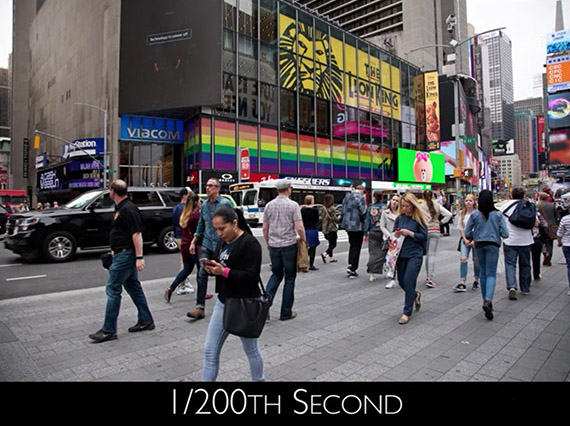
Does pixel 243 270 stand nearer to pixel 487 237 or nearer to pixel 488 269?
pixel 488 269

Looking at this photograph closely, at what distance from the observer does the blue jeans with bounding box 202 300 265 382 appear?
2.96 meters

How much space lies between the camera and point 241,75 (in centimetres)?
3198

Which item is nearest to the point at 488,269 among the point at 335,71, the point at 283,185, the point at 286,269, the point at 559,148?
the point at 286,269

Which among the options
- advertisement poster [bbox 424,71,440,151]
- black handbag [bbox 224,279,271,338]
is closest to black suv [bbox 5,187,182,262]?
black handbag [bbox 224,279,271,338]

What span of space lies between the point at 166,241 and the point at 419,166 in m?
45.0

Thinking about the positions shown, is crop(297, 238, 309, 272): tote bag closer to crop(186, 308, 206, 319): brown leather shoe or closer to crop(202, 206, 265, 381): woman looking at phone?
crop(186, 308, 206, 319): brown leather shoe

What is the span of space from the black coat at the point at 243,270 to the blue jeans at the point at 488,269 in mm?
4061

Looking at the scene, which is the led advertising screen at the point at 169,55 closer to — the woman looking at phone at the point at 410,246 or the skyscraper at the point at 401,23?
the woman looking at phone at the point at 410,246

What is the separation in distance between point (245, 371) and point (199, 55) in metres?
30.5

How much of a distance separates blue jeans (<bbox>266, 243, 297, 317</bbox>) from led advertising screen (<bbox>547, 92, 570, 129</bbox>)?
83.5m

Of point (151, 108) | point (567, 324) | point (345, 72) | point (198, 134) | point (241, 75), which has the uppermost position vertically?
point (345, 72)

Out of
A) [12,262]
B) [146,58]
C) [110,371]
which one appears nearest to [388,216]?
[110,371]

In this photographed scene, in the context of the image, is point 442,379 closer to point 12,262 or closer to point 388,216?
point 388,216
